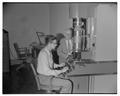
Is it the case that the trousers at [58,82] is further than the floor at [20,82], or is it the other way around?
the floor at [20,82]

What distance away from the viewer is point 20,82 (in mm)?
1922

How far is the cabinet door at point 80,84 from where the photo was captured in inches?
69.9

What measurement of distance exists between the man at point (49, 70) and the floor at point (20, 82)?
0.17 m

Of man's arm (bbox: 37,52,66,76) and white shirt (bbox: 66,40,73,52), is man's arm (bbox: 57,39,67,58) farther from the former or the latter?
man's arm (bbox: 37,52,66,76)

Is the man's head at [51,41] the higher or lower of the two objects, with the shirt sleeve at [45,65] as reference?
higher

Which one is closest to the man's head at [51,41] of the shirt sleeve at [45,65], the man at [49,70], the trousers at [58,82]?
the man at [49,70]

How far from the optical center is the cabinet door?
5.82ft

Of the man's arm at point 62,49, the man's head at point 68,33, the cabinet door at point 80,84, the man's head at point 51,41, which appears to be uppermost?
the man's head at point 68,33

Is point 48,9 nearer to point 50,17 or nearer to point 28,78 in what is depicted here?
point 50,17

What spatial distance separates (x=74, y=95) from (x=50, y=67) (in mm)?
381

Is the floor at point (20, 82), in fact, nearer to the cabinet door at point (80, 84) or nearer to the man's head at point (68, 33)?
the cabinet door at point (80, 84)

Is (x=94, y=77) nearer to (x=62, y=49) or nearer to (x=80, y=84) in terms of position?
(x=80, y=84)

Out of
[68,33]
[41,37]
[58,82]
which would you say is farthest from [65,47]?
[58,82]

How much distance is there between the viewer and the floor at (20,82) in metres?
1.74
